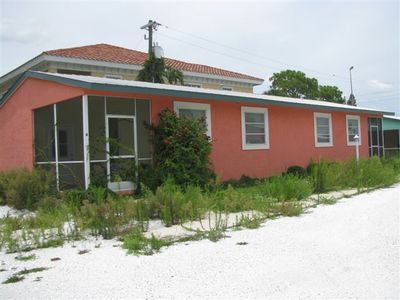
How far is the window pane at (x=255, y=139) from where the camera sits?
16.6 meters

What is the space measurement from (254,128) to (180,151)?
15.9ft

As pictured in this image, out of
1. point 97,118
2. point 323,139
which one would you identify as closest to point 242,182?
point 97,118

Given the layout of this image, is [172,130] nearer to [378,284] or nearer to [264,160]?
[264,160]

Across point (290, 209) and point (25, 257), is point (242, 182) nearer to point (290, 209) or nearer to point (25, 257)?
point (290, 209)

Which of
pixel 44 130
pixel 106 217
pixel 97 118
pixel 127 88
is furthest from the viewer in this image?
pixel 44 130

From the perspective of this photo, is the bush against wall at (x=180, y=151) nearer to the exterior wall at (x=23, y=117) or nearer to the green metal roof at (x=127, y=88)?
the green metal roof at (x=127, y=88)

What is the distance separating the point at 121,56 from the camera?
2692 cm

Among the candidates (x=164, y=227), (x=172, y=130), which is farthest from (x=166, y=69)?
(x=164, y=227)

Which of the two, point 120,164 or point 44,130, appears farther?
point 44,130

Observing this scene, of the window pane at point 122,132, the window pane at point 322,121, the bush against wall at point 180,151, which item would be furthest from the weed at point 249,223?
the window pane at point 322,121

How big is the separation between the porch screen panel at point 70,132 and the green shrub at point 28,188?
4.83 m

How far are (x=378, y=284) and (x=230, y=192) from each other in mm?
5227

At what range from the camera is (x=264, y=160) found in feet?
56.0

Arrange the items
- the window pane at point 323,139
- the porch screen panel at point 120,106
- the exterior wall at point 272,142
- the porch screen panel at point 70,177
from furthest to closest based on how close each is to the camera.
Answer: the window pane at point 323,139 < the exterior wall at point 272,142 < the porch screen panel at point 120,106 < the porch screen panel at point 70,177
